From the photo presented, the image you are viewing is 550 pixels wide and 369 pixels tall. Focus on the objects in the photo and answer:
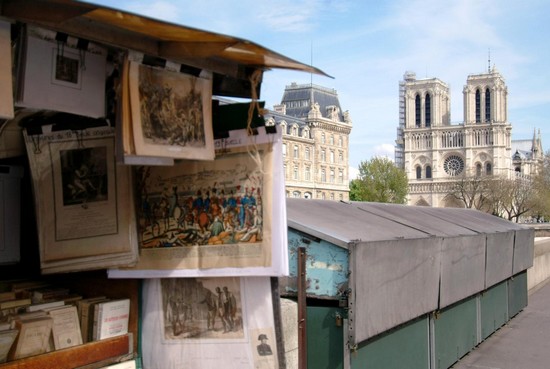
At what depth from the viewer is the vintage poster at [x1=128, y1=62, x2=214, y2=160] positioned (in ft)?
9.01

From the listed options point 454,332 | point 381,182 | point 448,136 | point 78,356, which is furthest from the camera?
point 448,136

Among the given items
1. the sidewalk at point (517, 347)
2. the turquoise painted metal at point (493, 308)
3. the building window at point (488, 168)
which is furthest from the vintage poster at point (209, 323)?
the building window at point (488, 168)

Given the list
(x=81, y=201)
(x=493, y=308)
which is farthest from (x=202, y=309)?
(x=493, y=308)

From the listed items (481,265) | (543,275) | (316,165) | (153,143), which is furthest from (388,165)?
(153,143)

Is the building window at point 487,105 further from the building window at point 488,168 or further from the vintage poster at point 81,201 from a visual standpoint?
the vintage poster at point 81,201

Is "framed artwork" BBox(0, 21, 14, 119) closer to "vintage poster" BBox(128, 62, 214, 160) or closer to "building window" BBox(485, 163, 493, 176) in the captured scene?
"vintage poster" BBox(128, 62, 214, 160)

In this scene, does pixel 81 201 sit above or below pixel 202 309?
above

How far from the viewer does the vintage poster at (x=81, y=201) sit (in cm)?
328

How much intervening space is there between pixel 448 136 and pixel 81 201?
150469 mm

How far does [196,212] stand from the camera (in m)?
3.28

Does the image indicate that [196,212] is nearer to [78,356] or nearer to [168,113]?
[168,113]

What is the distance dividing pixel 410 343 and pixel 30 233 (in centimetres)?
360

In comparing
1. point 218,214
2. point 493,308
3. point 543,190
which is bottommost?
point 543,190

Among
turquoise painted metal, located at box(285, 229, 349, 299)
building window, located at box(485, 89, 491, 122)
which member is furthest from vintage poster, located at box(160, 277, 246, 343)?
building window, located at box(485, 89, 491, 122)
